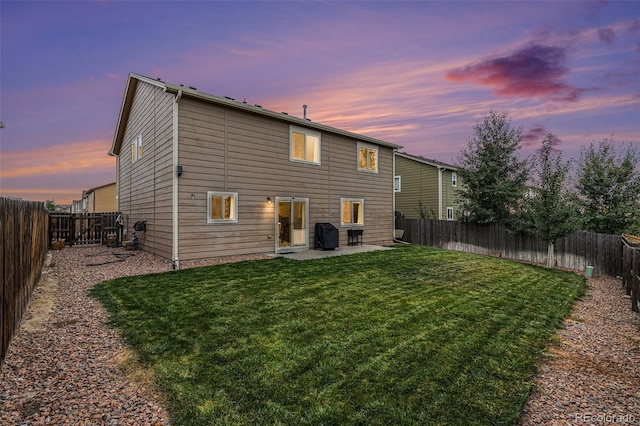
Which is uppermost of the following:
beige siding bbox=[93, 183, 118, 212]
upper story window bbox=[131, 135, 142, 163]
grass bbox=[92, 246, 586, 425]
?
upper story window bbox=[131, 135, 142, 163]

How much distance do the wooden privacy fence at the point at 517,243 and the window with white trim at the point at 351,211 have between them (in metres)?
4.39

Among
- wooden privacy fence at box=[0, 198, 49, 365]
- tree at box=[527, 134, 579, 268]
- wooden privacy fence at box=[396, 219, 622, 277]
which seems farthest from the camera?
tree at box=[527, 134, 579, 268]

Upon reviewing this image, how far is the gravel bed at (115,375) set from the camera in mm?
2533

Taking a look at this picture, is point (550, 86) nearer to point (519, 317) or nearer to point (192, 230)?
point (519, 317)

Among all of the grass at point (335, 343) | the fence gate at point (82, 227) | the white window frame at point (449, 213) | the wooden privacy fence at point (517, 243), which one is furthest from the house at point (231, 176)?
Answer: the white window frame at point (449, 213)

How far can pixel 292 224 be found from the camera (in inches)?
471

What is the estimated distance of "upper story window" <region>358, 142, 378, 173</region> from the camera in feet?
48.2

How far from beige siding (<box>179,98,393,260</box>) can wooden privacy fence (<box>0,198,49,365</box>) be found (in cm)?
414

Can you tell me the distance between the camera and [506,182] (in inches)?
567

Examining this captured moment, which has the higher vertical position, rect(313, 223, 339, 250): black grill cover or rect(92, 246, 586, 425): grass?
rect(313, 223, 339, 250): black grill cover

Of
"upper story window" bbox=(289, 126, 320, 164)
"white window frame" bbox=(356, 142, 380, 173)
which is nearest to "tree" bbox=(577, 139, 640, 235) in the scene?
"white window frame" bbox=(356, 142, 380, 173)

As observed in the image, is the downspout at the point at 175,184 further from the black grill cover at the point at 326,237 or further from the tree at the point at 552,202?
the tree at the point at 552,202

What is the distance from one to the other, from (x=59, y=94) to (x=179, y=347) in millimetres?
18365

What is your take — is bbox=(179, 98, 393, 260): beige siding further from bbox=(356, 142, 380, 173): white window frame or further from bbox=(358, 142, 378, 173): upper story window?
bbox=(358, 142, 378, 173): upper story window
